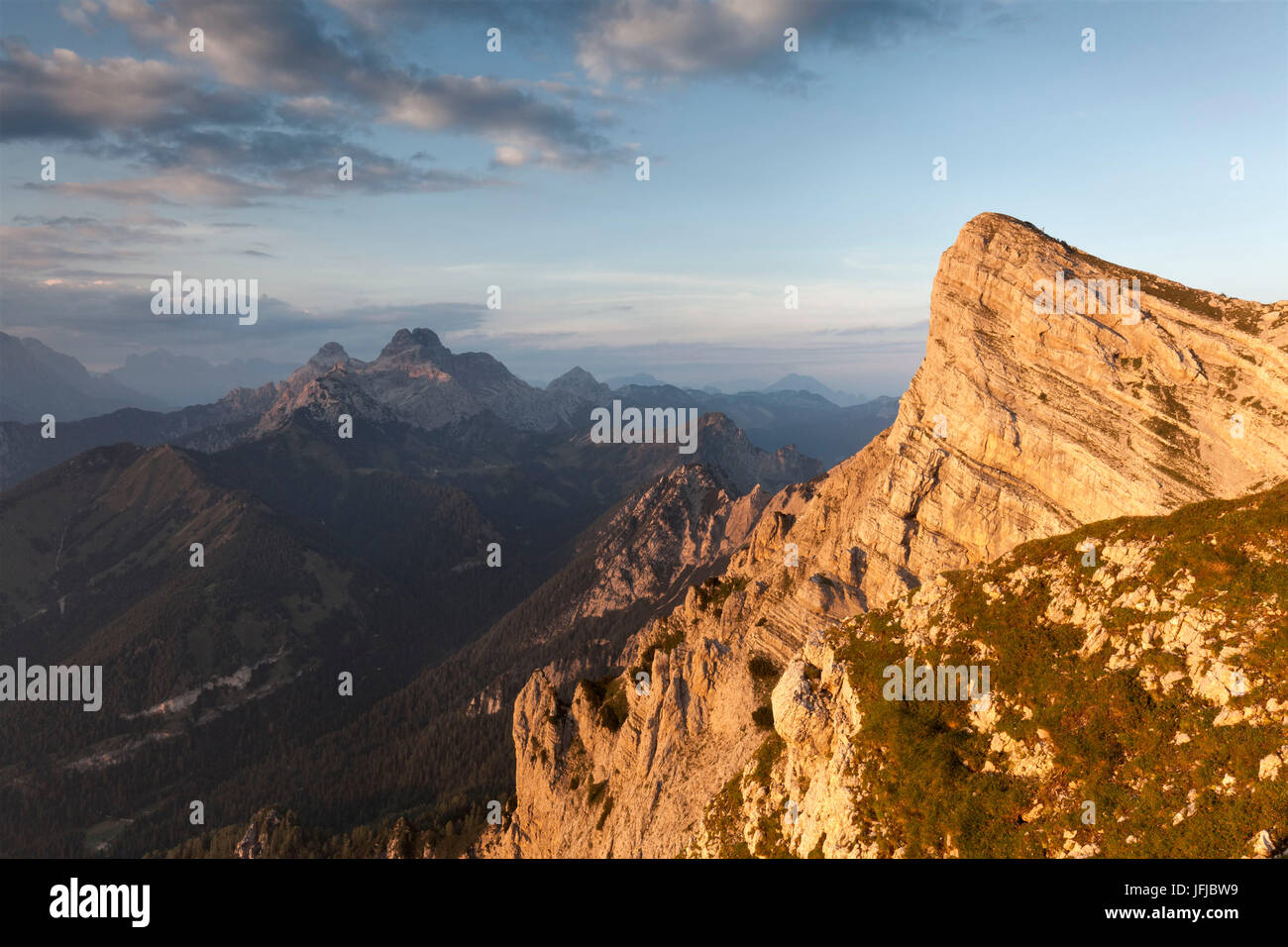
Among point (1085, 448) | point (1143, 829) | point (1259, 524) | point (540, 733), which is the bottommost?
point (540, 733)

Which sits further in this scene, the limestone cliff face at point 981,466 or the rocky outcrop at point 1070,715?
the limestone cliff face at point 981,466

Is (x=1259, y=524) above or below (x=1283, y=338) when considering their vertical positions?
below

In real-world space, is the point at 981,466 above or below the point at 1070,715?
above

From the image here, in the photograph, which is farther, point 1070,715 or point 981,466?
point 981,466

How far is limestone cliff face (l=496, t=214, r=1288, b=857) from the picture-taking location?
170 feet

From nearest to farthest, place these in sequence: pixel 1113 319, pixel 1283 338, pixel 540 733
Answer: pixel 1283 338, pixel 1113 319, pixel 540 733

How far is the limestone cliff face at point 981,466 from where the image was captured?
51875 mm

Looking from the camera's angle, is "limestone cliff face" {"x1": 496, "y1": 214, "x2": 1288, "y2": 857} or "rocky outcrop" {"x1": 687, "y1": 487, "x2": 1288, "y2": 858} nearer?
"rocky outcrop" {"x1": 687, "y1": 487, "x2": 1288, "y2": 858}

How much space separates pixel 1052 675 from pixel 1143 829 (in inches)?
407

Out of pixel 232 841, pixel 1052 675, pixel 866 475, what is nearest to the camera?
pixel 1052 675

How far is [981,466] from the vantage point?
61781mm
